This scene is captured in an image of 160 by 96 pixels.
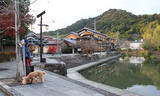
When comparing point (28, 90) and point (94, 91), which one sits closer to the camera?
point (28, 90)

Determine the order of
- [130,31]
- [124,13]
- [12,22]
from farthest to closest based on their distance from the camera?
1. [124,13]
2. [130,31]
3. [12,22]

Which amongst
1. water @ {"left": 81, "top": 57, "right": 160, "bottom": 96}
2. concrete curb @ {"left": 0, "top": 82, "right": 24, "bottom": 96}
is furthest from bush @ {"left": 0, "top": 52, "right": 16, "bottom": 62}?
concrete curb @ {"left": 0, "top": 82, "right": 24, "bottom": 96}

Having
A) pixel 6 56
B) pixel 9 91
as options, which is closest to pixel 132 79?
pixel 9 91

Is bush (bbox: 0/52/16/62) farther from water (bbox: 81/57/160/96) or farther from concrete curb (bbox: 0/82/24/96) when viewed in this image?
concrete curb (bbox: 0/82/24/96)

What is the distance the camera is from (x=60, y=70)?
1036 centimetres

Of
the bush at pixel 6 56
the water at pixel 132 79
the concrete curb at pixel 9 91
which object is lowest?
the water at pixel 132 79

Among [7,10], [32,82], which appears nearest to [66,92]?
[32,82]

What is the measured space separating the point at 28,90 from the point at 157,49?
3152 cm

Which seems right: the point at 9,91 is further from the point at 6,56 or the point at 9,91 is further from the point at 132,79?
the point at 132,79

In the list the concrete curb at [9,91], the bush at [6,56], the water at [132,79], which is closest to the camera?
the concrete curb at [9,91]

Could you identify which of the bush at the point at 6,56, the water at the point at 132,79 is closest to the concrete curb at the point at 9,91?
the water at the point at 132,79

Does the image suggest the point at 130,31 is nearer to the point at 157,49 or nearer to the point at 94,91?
the point at 157,49

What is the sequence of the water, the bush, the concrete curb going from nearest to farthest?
the concrete curb < the water < the bush

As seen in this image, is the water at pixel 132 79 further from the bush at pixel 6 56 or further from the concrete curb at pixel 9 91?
the concrete curb at pixel 9 91
